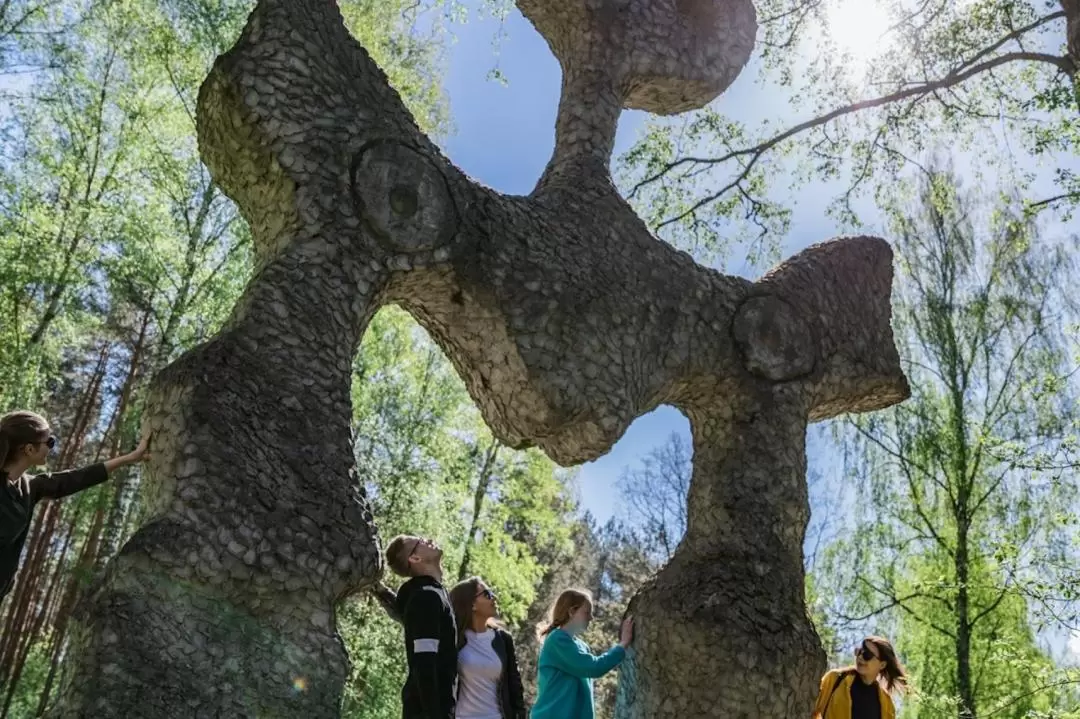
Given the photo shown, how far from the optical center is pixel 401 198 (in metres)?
3.99

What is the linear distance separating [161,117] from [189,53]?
2.90ft

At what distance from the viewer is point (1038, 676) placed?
757cm

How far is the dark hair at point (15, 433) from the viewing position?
3.29 meters

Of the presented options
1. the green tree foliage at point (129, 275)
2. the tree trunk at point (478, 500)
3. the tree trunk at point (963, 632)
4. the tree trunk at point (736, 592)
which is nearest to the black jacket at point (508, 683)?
the tree trunk at point (736, 592)

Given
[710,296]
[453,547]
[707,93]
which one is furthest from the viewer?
[453,547]

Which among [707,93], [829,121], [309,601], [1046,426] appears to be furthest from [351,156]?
[1046,426]

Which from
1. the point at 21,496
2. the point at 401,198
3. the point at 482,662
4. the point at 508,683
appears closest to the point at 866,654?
the point at 508,683

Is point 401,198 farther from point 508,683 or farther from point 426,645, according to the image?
point 508,683

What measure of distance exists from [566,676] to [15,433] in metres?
2.49

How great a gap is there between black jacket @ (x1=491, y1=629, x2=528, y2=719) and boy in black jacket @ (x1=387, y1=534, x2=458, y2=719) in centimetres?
33

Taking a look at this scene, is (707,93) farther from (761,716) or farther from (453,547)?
(453,547)

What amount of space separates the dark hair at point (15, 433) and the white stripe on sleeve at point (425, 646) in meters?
1.55

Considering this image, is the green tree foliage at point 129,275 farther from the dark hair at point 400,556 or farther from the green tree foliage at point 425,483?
the dark hair at point 400,556

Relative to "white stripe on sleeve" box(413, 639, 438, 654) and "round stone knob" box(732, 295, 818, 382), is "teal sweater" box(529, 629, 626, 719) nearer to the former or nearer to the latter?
"white stripe on sleeve" box(413, 639, 438, 654)
